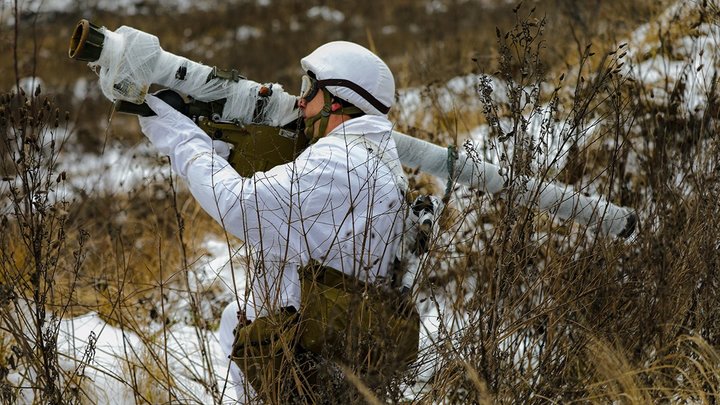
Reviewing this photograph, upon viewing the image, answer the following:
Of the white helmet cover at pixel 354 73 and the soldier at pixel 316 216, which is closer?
the soldier at pixel 316 216

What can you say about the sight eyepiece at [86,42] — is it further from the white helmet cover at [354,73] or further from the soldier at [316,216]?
the white helmet cover at [354,73]

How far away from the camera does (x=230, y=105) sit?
113 inches

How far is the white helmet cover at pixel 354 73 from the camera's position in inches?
110

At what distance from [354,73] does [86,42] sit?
2.82ft

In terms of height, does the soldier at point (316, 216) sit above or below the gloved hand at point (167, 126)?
below

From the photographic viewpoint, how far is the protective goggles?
112 inches

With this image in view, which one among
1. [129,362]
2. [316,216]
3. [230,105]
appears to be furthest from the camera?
[230,105]

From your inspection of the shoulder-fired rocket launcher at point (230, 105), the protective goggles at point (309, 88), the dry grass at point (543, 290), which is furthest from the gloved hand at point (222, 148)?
the protective goggles at point (309, 88)

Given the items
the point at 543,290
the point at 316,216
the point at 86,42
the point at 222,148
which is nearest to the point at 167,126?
the point at 222,148

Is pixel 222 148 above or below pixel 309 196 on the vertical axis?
above

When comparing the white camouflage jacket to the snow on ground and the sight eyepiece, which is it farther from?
the sight eyepiece

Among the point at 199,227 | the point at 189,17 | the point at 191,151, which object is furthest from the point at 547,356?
the point at 189,17

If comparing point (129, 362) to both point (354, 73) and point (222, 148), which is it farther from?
point (354, 73)

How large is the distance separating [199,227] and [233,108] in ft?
10.0
